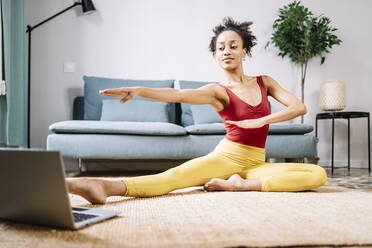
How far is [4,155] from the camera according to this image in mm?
822

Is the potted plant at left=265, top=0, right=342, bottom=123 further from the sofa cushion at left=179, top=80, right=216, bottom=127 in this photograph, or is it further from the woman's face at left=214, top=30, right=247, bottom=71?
the woman's face at left=214, top=30, right=247, bottom=71

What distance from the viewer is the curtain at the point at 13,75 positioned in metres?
2.55

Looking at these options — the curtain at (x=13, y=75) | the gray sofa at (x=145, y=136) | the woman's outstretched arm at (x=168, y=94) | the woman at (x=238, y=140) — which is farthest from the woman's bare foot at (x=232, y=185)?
the curtain at (x=13, y=75)

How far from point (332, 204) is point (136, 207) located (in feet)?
2.55

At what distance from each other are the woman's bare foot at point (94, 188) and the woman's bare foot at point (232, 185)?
462 millimetres

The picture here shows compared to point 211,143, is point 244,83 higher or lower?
higher

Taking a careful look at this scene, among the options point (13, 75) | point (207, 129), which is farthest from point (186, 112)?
point (13, 75)

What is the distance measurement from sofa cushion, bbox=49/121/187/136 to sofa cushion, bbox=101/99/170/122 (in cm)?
37

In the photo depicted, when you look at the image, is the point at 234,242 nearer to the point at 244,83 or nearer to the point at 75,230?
the point at 75,230

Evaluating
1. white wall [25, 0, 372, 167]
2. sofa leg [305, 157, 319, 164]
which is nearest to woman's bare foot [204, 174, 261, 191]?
sofa leg [305, 157, 319, 164]

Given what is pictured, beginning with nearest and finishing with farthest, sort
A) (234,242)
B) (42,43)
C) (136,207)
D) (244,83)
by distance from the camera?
(234,242), (136,207), (244,83), (42,43)

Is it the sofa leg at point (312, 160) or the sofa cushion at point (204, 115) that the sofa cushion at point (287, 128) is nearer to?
the sofa leg at point (312, 160)

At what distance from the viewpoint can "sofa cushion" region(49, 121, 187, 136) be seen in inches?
90.9

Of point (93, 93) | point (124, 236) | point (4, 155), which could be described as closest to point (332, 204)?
point (124, 236)
